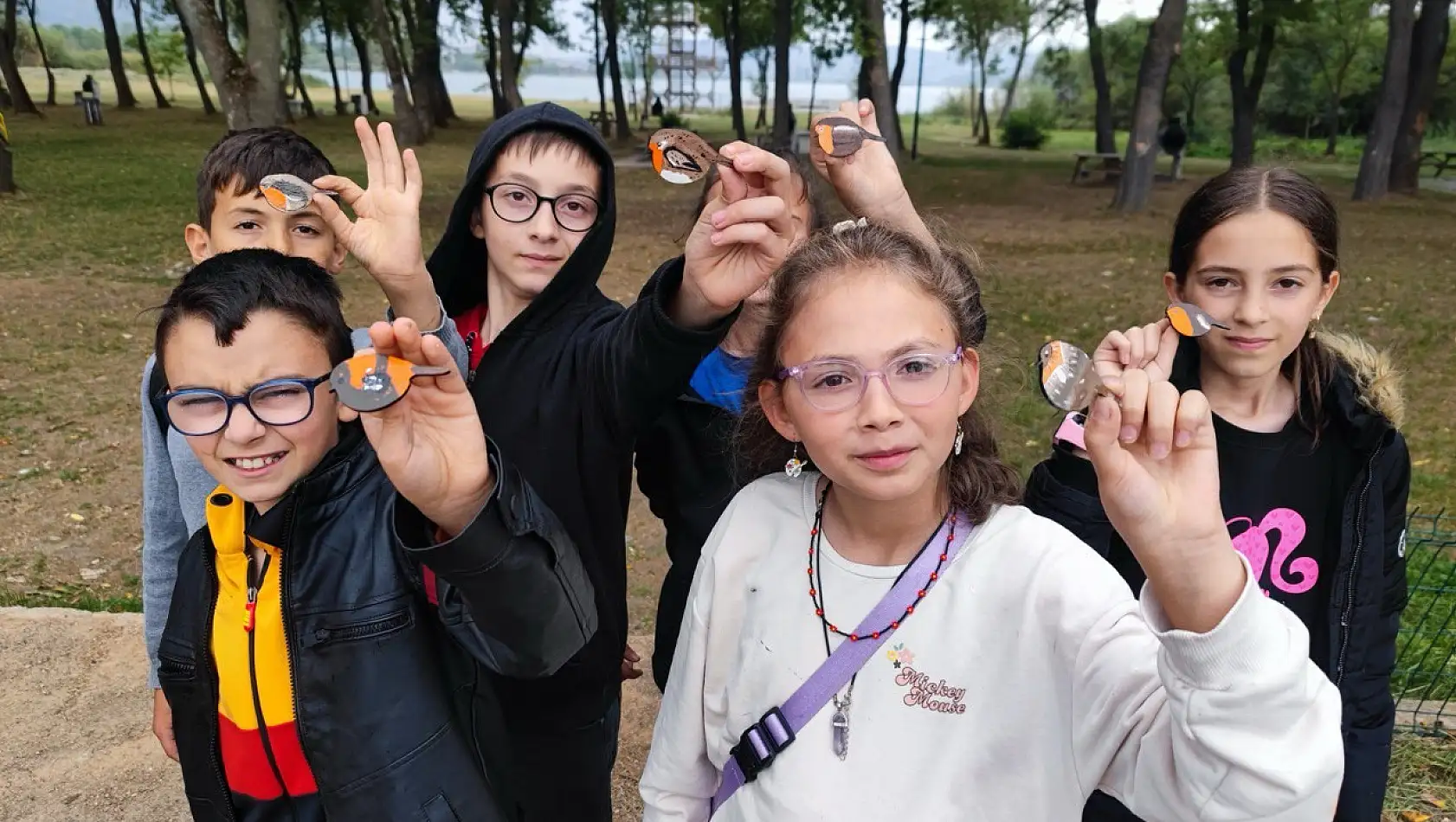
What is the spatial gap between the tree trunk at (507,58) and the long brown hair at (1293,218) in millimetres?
21744

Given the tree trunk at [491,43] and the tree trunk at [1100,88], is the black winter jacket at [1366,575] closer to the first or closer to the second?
the tree trunk at [1100,88]

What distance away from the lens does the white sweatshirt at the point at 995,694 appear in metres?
1.14

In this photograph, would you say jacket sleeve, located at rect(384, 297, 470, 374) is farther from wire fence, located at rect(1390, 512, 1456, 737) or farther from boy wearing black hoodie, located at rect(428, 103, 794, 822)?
wire fence, located at rect(1390, 512, 1456, 737)

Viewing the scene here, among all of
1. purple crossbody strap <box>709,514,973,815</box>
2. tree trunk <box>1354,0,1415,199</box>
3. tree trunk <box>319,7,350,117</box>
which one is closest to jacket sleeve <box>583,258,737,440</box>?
purple crossbody strap <box>709,514,973,815</box>

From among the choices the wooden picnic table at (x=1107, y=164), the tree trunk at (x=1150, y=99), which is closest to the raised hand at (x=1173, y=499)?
the tree trunk at (x=1150, y=99)

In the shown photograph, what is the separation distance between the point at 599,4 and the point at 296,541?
123ft

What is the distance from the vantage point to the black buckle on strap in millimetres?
1558

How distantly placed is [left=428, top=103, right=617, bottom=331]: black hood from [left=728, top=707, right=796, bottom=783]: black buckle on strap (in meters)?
1.03

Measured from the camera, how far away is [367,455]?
1.84 m

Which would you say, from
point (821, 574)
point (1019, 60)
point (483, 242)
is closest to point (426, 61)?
point (1019, 60)

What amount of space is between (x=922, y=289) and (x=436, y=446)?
82cm

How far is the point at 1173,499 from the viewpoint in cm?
121

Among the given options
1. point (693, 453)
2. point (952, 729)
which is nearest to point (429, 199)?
point (693, 453)

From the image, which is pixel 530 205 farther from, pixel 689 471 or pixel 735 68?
pixel 735 68
